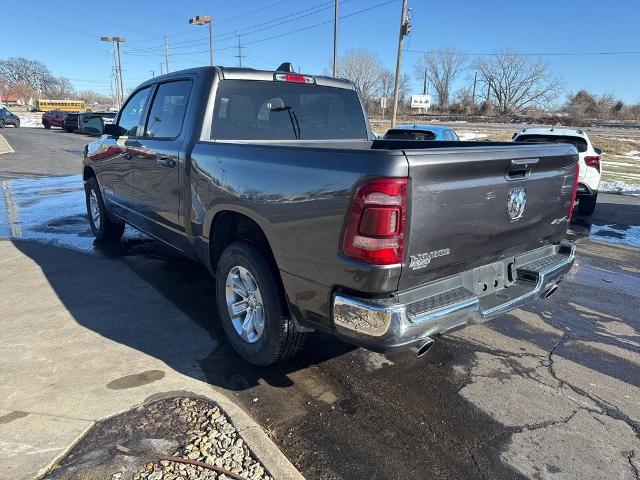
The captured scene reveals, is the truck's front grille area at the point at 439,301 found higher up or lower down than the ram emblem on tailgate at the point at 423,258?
lower down

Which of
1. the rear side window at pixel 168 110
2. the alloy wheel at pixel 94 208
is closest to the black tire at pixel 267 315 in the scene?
the rear side window at pixel 168 110

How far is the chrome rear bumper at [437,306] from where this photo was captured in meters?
2.38

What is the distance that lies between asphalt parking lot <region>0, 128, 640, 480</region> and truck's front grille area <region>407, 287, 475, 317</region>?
2.55 ft

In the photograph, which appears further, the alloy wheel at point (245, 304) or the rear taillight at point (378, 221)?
the alloy wheel at point (245, 304)

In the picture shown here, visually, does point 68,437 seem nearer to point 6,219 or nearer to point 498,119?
point 6,219

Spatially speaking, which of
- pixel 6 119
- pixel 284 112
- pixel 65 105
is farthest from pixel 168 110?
pixel 65 105

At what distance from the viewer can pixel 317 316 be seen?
8.82ft

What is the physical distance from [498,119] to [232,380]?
61.9m

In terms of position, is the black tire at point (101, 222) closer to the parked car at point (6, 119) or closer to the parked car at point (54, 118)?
the parked car at point (54, 118)

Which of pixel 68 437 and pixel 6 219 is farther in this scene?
pixel 6 219

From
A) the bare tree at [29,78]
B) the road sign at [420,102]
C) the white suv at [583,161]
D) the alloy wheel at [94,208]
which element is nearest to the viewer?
the alloy wheel at [94,208]

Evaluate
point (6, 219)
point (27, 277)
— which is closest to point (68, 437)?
point (27, 277)

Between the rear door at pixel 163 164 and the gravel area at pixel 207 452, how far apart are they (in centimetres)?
176

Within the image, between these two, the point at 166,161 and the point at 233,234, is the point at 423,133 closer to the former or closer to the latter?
the point at 166,161
